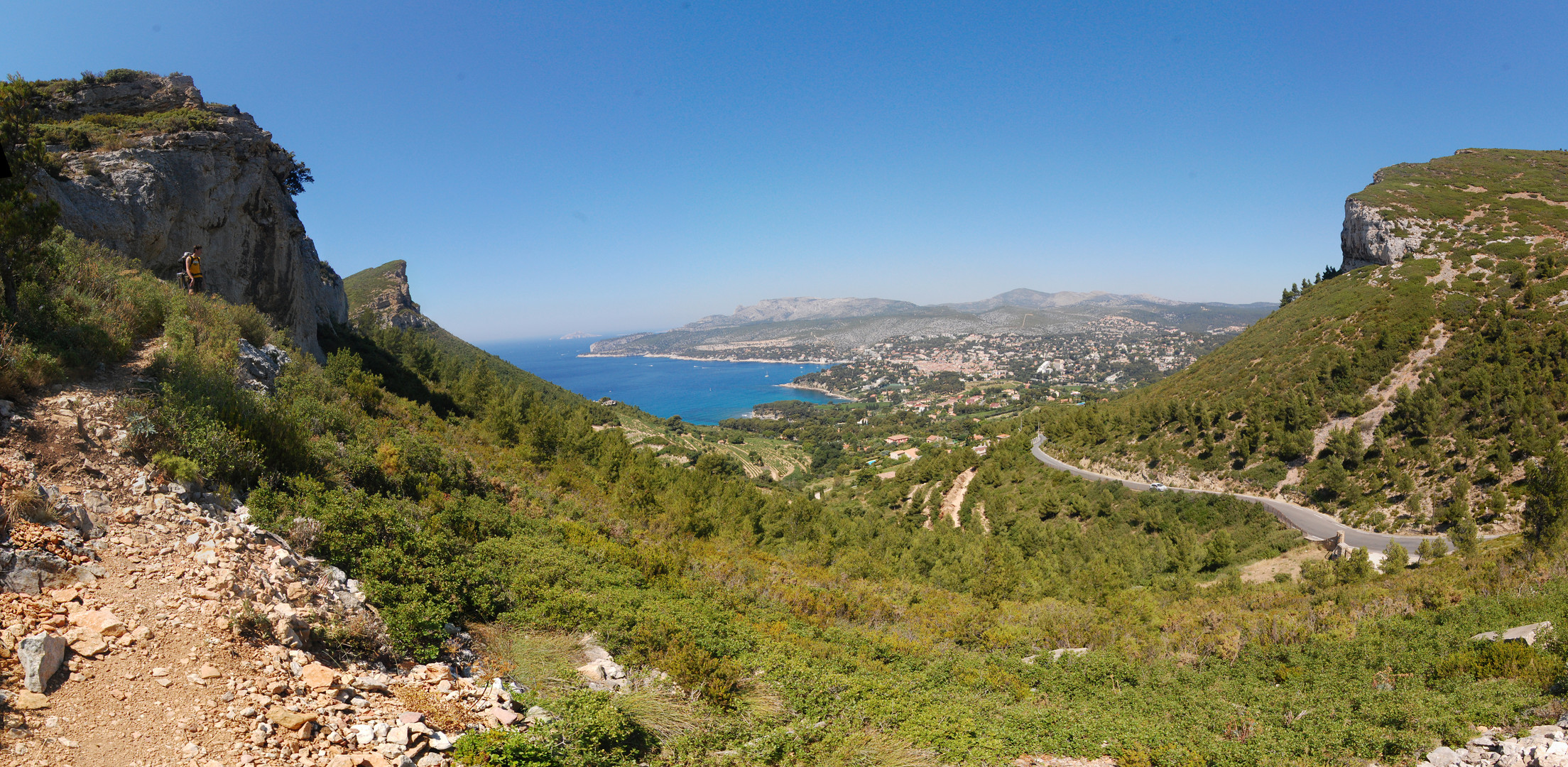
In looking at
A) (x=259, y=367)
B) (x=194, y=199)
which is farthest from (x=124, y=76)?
(x=259, y=367)

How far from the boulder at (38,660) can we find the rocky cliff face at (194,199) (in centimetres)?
1535

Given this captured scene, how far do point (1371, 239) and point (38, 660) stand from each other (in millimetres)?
67714

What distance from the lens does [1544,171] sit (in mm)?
46531

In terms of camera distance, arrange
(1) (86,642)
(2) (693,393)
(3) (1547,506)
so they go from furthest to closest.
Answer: (2) (693,393), (3) (1547,506), (1) (86,642)

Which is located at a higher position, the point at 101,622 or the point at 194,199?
the point at 194,199

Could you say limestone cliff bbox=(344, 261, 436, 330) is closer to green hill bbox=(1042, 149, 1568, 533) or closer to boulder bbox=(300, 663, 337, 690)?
boulder bbox=(300, 663, 337, 690)

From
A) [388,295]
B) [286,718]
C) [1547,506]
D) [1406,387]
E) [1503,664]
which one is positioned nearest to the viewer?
[286,718]

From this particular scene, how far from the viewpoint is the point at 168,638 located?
13.2 ft

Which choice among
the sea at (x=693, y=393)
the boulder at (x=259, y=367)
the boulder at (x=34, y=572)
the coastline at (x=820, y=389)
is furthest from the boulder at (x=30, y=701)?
the coastline at (x=820, y=389)

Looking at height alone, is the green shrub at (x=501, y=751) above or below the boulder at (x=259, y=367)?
below

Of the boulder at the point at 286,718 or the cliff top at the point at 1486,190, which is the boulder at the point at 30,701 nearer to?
the boulder at the point at 286,718

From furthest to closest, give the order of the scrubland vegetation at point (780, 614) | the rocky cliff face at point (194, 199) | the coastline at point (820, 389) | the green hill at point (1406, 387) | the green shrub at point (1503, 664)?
the coastline at point (820, 389) < the green hill at point (1406, 387) < the rocky cliff face at point (194, 199) < the green shrub at point (1503, 664) < the scrubland vegetation at point (780, 614)

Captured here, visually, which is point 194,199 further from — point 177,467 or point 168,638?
point 168,638

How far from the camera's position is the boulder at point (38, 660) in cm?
319
